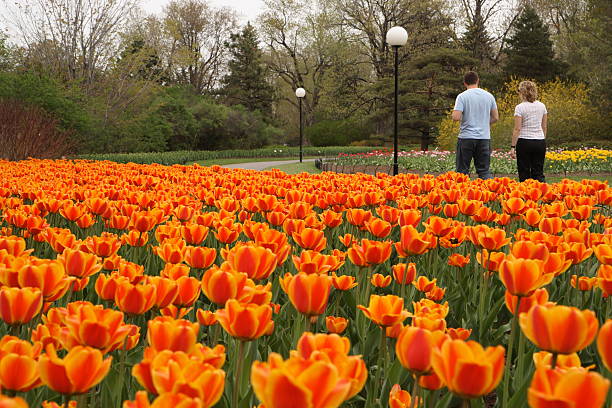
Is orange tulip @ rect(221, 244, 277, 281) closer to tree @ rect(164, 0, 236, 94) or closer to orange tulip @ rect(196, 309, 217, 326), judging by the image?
orange tulip @ rect(196, 309, 217, 326)

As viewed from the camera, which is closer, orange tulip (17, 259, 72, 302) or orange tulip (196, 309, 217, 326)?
orange tulip (17, 259, 72, 302)

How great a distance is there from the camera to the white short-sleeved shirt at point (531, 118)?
26.6 feet

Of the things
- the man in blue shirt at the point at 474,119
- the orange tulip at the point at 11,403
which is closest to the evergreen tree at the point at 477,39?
the man in blue shirt at the point at 474,119

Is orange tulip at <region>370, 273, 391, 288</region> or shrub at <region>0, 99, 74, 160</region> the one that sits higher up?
shrub at <region>0, 99, 74, 160</region>

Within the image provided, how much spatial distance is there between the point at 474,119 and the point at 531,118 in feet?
2.63

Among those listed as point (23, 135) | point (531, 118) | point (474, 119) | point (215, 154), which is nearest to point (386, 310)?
point (474, 119)

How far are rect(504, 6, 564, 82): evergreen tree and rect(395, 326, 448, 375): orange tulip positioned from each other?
37973mm

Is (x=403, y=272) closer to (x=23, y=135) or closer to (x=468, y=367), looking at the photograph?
(x=468, y=367)

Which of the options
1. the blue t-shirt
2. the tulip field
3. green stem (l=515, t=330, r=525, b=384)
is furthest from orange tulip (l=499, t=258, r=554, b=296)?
the blue t-shirt

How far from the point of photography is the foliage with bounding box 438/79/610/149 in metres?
23.8

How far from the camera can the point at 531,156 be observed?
326 inches

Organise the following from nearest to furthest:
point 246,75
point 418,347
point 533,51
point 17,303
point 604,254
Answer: point 418,347
point 17,303
point 604,254
point 533,51
point 246,75

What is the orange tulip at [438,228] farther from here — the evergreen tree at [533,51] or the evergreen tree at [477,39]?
the evergreen tree at [477,39]

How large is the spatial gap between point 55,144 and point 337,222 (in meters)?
12.7
